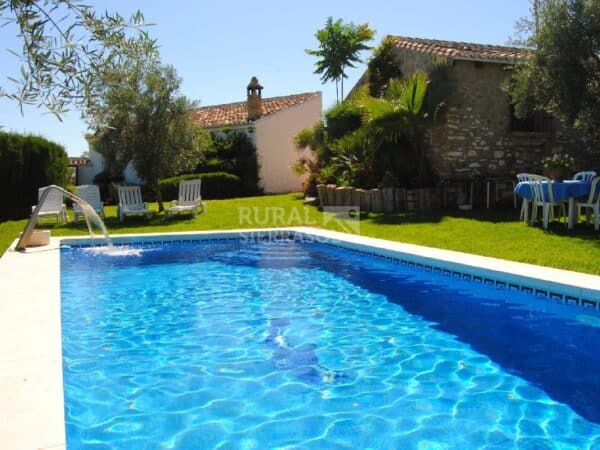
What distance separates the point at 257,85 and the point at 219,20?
16.5 m

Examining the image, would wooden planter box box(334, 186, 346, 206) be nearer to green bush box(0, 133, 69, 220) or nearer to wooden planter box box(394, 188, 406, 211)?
wooden planter box box(394, 188, 406, 211)

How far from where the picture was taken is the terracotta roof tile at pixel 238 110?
95.1 ft

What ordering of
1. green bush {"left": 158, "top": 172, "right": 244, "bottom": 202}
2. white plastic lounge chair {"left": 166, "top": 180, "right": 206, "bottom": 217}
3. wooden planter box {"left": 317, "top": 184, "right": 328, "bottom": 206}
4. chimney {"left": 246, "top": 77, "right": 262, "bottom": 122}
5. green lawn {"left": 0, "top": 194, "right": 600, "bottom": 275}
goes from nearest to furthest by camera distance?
green lawn {"left": 0, "top": 194, "right": 600, "bottom": 275}, white plastic lounge chair {"left": 166, "top": 180, "right": 206, "bottom": 217}, wooden planter box {"left": 317, "top": 184, "right": 328, "bottom": 206}, green bush {"left": 158, "top": 172, "right": 244, "bottom": 202}, chimney {"left": 246, "top": 77, "right": 262, "bottom": 122}

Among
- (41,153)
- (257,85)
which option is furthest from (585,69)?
(257,85)

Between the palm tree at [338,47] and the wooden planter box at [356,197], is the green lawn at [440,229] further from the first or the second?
the palm tree at [338,47]

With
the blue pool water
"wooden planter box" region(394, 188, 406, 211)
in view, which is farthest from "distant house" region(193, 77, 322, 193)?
the blue pool water

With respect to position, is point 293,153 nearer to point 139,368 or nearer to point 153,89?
point 153,89

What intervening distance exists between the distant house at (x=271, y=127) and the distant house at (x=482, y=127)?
1171 cm

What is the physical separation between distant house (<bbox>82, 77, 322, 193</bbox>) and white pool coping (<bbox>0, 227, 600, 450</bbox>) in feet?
52.0

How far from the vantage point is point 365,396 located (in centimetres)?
414

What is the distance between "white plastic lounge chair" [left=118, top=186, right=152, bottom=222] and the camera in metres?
14.9

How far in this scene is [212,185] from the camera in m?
24.4

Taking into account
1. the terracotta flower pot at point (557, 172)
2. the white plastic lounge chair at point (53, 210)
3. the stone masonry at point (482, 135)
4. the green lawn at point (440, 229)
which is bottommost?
the green lawn at point (440, 229)

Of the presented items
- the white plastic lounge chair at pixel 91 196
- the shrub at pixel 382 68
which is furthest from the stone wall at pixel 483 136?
the white plastic lounge chair at pixel 91 196
